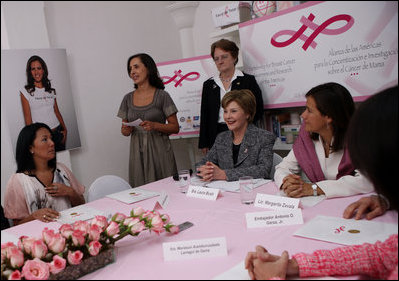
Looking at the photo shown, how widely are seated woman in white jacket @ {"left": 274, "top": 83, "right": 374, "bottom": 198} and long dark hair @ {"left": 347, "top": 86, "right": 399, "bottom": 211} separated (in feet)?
2.41

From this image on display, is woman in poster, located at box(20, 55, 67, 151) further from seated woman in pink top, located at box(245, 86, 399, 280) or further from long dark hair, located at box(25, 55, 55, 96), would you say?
seated woman in pink top, located at box(245, 86, 399, 280)

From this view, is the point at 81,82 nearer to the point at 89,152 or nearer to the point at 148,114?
the point at 89,152

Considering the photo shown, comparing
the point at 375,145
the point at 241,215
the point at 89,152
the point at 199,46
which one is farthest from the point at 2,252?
the point at 199,46

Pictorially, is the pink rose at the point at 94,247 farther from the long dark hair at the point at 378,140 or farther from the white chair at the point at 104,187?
the white chair at the point at 104,187

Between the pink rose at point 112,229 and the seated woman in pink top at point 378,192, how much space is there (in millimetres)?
412

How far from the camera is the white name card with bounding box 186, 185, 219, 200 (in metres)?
1.60

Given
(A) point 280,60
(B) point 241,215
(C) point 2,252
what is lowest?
(B) point 241,215

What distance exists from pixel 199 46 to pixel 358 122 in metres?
2.81

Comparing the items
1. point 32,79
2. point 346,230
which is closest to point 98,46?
point 32,79

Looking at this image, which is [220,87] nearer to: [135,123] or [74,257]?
[135,123]

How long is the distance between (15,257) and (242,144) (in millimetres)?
1464

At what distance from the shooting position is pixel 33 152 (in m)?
1.84

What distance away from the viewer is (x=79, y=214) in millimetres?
1586

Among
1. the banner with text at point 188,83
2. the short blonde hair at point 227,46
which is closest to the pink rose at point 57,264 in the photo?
the short blonde hair at point 227,46
